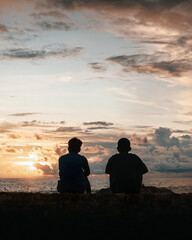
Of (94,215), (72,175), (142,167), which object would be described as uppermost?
(142,167)

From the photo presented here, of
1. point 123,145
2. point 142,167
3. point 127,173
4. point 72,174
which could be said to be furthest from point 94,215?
point 123,145

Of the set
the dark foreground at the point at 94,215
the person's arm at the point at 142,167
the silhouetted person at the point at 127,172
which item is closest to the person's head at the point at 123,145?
the silhouetted person at the point at 127,172

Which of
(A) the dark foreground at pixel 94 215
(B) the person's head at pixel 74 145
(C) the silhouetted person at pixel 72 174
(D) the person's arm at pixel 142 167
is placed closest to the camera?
(A) the dark foreground at pixel 94 215

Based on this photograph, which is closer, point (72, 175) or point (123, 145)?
point (72, 175)

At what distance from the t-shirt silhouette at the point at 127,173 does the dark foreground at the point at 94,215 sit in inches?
60.1

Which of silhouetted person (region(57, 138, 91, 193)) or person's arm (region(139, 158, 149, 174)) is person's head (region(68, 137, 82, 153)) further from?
person's arm (region(139, 158, 149, 174))

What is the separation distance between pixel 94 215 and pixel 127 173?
2.95 m

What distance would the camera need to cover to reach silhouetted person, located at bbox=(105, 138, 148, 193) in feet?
34.0

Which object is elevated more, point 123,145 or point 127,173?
point 123,145

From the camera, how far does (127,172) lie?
1039 cm

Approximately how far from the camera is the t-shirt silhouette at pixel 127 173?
34.0 ft

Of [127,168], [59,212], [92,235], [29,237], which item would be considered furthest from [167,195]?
[29,237]

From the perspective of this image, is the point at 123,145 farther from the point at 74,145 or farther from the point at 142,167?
the point at 74,145

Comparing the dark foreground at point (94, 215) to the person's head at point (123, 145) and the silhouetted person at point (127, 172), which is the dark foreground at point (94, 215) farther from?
the person's head at point (123, 145)
